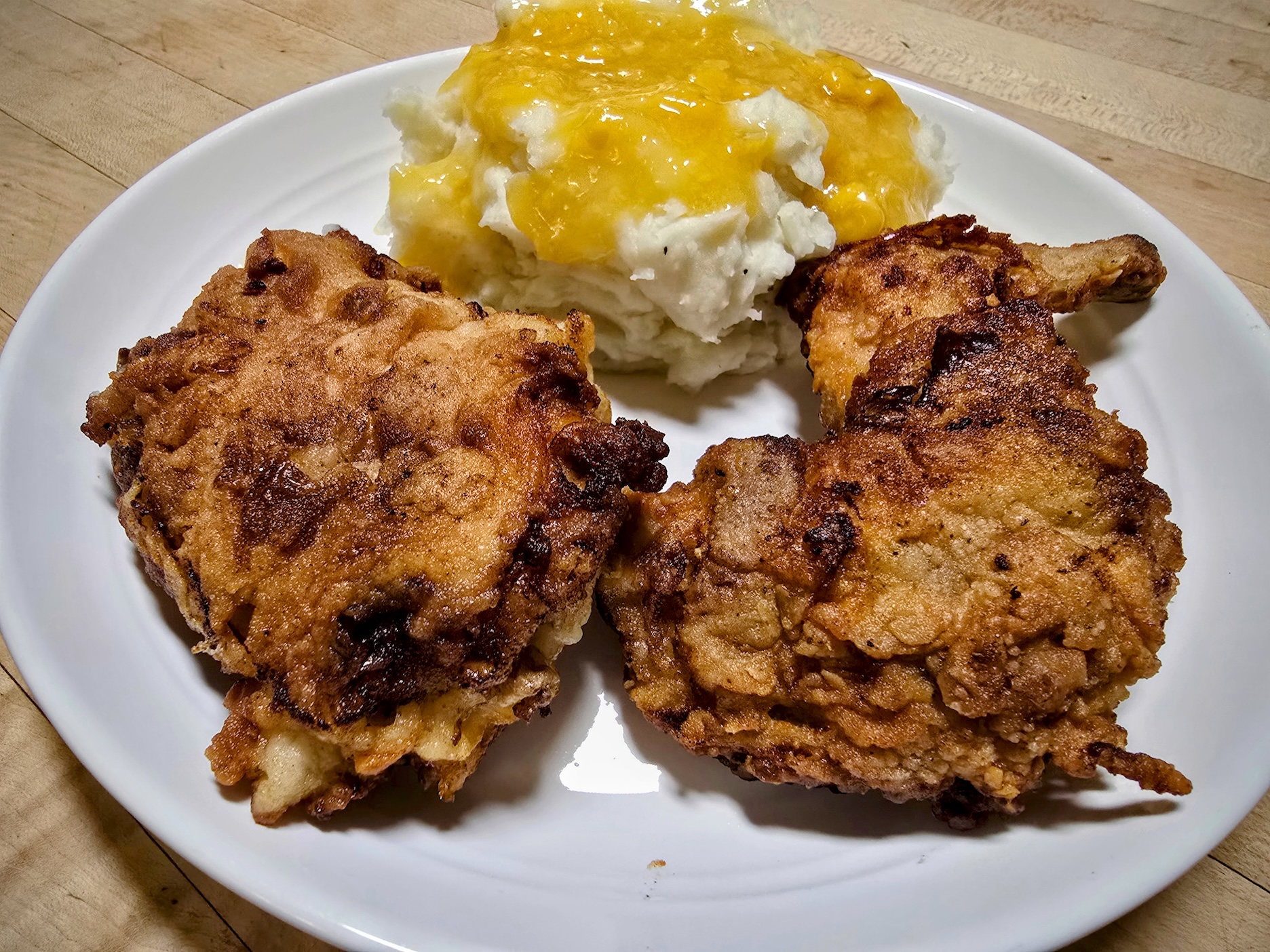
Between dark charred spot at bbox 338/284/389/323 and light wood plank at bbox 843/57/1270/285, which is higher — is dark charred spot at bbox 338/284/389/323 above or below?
below

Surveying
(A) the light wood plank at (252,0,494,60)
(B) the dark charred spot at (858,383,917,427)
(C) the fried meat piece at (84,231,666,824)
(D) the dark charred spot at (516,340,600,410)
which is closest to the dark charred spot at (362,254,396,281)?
(C) the fried meat piece at (84,231,666,824)

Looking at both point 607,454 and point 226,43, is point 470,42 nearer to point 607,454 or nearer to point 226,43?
point 226,43

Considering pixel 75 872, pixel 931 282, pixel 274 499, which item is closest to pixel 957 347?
pixel 931 282

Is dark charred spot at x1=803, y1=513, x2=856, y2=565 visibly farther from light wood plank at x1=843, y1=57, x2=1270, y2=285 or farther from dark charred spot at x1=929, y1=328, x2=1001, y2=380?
light wood plank at x1=843, y1=57, x2=1270, y2=285

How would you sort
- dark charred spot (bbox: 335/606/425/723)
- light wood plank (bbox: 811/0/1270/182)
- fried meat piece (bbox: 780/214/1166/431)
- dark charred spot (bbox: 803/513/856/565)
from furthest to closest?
light wood plank (bbox: 811/0/1270/182) → fried meat piece (bbox: 780/214/1166/431) → dark charred spot (bbox: 803/513/856/565) → dark charred spot (bbox: 335/606/425/723)

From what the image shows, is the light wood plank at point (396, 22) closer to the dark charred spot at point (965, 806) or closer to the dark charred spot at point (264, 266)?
the dark charred spot at point (264, 266)

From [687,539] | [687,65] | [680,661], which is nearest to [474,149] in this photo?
[687,65]
